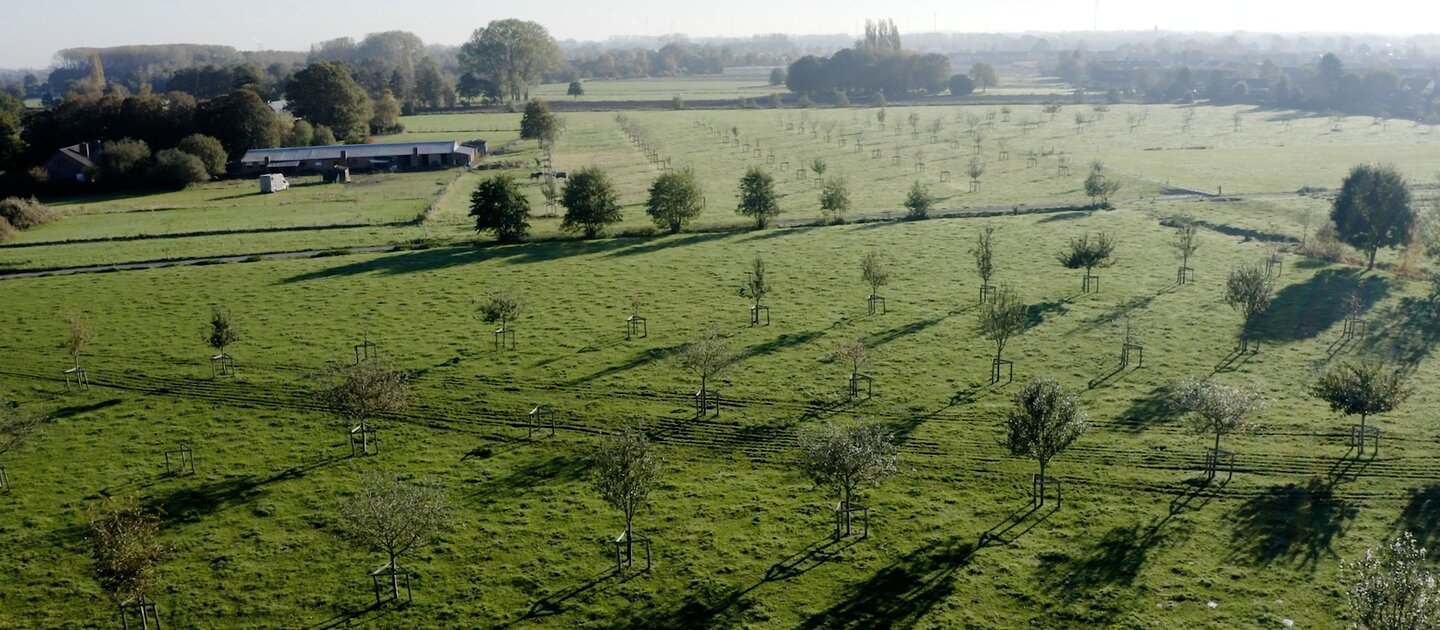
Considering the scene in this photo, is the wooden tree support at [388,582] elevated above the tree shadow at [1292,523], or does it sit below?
below

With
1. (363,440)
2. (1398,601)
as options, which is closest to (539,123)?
(363,440)

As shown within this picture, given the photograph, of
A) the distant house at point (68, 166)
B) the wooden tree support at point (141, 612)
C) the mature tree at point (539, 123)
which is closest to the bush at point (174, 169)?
the distant house at point (68, 166)

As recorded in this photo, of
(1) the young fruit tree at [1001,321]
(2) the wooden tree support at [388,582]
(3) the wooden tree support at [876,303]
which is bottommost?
(2) the wooden tree support at [388,582]

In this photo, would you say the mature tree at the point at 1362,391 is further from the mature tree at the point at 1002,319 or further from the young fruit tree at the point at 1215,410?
the mature tree at the point at 1002,319

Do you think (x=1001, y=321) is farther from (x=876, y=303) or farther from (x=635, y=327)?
(x=635, y=327)

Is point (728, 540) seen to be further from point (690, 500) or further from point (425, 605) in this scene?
point (425, 605)

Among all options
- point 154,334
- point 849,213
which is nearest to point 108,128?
point 154,334
